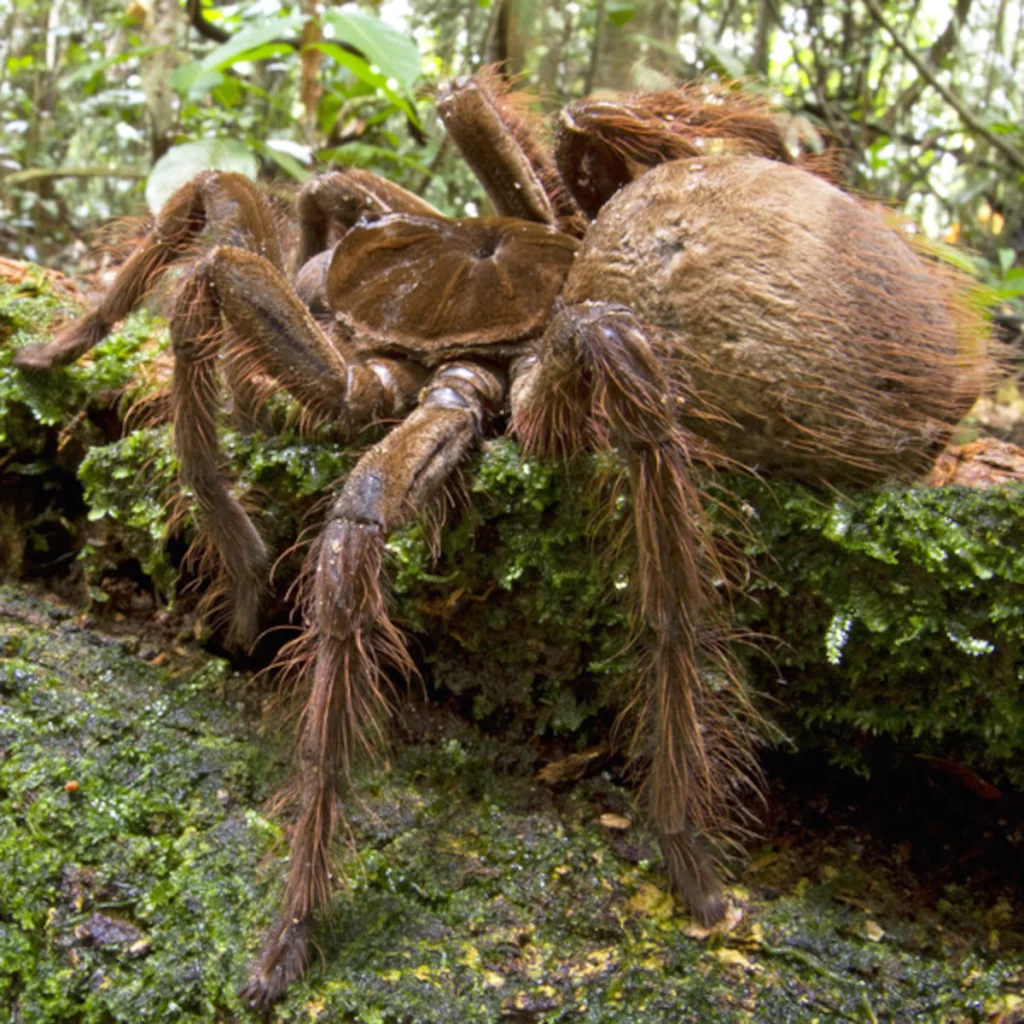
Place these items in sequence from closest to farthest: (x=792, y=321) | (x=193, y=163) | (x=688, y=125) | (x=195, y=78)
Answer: (x=792, y=321) < (x=688, y=125) < (x=193, y=163) < (x=195, y=78)

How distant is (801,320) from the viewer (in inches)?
72.4

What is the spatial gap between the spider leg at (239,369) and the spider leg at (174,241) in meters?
0.29

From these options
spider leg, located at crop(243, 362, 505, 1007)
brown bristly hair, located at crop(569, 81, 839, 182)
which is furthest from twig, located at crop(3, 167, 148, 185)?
spider leg, located at crop(243, 362, 505, 1007)

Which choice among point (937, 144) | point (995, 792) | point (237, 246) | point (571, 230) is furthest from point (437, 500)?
point (937, 144)

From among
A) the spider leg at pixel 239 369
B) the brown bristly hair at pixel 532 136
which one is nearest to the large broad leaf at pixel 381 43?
the brown bristly hair at pixel 532 136

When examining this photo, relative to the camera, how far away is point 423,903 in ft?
6.23

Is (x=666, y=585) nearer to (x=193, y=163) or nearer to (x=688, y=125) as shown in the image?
(x=688, y=125)

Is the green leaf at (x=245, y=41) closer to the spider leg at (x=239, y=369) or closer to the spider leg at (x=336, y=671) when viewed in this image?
the spider leg at (x=239, y=369)

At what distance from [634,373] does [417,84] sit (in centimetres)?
281

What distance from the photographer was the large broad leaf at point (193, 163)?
3457mm

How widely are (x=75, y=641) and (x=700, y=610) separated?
5.55ft

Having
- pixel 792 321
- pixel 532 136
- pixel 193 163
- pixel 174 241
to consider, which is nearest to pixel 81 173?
pixel 193 163

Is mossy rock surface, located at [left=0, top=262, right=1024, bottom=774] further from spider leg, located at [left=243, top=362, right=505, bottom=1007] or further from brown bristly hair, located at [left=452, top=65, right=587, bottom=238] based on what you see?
brown bristly hair, located at [left=452, top=65, right=587, bottom=238]

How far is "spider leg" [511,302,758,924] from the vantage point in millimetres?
1765
